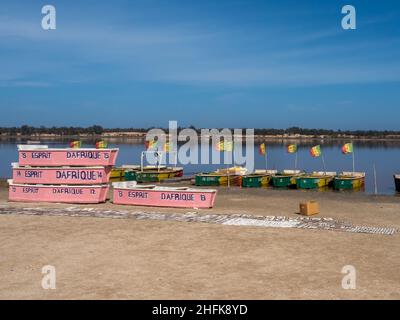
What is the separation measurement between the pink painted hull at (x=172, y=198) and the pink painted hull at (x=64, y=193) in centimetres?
175

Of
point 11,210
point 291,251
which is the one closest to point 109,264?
point 291,251

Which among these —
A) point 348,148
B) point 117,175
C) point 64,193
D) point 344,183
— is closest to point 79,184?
point 64,193

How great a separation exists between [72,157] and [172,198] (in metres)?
5.66

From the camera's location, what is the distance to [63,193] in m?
24.8

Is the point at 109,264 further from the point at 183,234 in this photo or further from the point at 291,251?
the point at 291,251

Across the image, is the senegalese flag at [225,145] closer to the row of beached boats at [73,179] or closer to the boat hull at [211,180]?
the boat hull at [211,180]

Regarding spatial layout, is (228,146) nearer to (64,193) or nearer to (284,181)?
(284,181)

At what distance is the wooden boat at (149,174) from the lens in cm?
4878

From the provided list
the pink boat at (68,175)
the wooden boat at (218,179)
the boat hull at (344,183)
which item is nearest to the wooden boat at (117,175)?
the wooden boat at (218,179)

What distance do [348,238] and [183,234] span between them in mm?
5661

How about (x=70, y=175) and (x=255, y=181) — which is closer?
(x=70, y=175)

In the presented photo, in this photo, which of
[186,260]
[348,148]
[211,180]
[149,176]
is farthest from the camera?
[149,176]

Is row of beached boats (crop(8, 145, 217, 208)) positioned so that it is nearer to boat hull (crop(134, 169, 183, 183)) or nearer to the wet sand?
the wet sand

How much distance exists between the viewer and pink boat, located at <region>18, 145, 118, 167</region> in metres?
24.4
